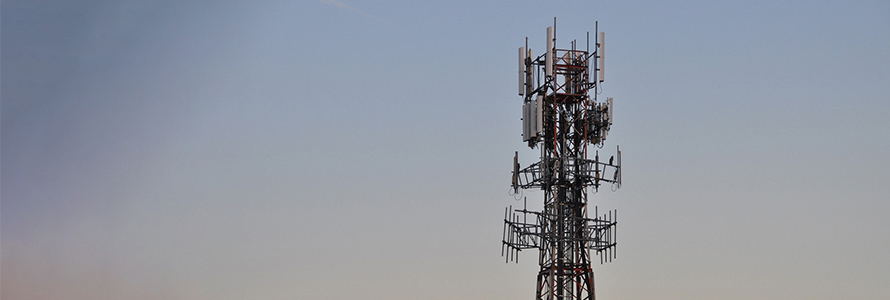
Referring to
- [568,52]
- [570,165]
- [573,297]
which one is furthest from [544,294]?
[568,52]

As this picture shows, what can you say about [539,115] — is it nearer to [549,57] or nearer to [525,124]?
[525,124]

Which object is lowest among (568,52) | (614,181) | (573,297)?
(573,297)

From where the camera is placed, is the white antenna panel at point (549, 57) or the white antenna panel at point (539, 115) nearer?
the white antenna panel at point (539, 115)

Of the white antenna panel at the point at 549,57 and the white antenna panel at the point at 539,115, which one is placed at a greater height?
the white antenna panel at the point at 549,57

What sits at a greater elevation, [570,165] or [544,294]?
[570,165]

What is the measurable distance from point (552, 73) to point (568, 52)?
1.43 m

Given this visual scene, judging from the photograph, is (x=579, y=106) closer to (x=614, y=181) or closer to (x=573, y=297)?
(x=614, y=181)

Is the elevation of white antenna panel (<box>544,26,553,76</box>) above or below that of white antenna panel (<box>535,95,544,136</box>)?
above

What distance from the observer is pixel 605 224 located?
7500cm

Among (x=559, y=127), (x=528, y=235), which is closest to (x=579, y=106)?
(x=559, y=127)

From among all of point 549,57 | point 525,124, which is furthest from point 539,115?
point 549,57

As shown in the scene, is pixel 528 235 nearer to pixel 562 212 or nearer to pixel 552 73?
pixel 562 212

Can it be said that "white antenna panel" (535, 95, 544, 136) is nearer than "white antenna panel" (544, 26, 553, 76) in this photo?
Yes

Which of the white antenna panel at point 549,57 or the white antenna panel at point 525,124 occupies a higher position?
the white antenna panel at point 549,57
